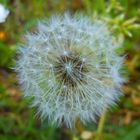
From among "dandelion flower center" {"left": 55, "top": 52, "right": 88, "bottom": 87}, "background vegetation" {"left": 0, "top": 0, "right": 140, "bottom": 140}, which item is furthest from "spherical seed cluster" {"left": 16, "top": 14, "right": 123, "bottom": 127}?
"background vegetation" {"left": 0, "top": 0, "right": 140, "bottom": 140}

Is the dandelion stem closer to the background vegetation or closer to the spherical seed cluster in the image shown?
the background vegetation

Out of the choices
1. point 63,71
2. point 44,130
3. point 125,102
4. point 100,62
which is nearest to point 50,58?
point 63,71

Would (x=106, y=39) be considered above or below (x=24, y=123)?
above

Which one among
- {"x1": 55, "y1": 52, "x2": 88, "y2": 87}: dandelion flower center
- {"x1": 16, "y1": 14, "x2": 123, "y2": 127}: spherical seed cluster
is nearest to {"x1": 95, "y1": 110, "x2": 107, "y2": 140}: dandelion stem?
{"x1": 16, "y1": 14, "x2": 123, "y2": 127}: spherical seed cluster

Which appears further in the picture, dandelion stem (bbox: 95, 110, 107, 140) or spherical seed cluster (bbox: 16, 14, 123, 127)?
dandelion stem (bbox: 95, 110, 107, 140)

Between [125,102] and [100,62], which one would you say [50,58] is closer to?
[100,62]

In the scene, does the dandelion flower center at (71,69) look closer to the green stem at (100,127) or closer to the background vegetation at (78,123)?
the background vegetation at (78,123)
